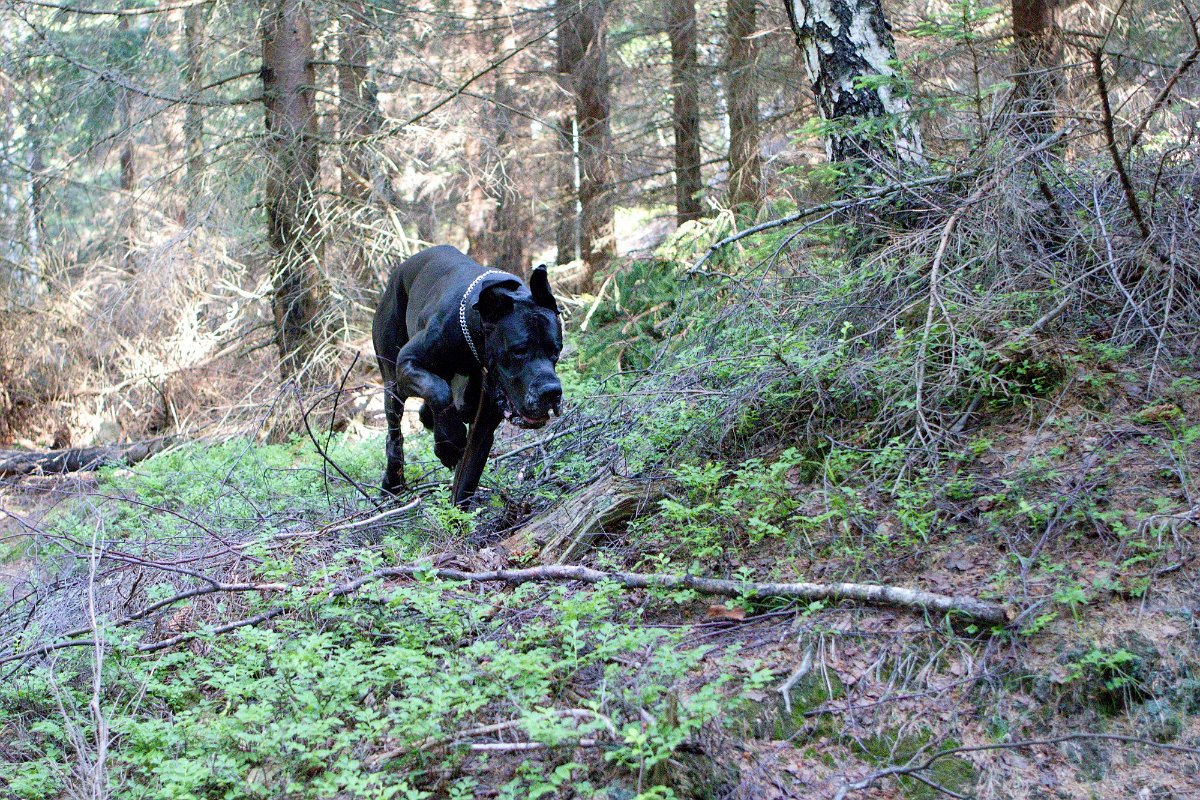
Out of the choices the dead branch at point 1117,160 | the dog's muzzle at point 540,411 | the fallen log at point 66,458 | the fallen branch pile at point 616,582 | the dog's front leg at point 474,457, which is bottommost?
the fallen log at point 66,458

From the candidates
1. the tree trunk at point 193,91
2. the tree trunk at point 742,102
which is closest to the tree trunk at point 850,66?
the tree trunk at point 742,102

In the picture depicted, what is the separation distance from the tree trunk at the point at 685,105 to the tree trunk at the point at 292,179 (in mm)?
5086

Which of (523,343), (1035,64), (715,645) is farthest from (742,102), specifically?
(715,645)

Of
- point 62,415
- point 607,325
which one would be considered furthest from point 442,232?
point 607,325

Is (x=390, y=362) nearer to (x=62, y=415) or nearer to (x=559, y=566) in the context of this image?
(x=559, y=566)

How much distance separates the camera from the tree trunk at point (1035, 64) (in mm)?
6336

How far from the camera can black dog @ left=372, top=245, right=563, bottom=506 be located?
226 inches

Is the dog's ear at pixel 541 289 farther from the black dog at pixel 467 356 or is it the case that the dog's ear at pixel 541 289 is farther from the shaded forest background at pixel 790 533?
the shaded forest background at pixel 790 533

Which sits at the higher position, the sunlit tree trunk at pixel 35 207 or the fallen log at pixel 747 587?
the sunlit tree trunk at pixel 35 207

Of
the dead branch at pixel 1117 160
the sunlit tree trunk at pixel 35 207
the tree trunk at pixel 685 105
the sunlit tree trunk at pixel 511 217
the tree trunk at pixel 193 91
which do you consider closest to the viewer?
the dead branch at pixel 1117 160

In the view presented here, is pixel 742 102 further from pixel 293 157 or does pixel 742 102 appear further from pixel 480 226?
pixel 480 226

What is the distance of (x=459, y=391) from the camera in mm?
6496

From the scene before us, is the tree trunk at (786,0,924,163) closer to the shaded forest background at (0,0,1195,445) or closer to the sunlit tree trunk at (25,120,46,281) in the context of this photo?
the shaded forest background at (0,0,1195,445)

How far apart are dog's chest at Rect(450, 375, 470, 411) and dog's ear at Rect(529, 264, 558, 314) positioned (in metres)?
0.88
